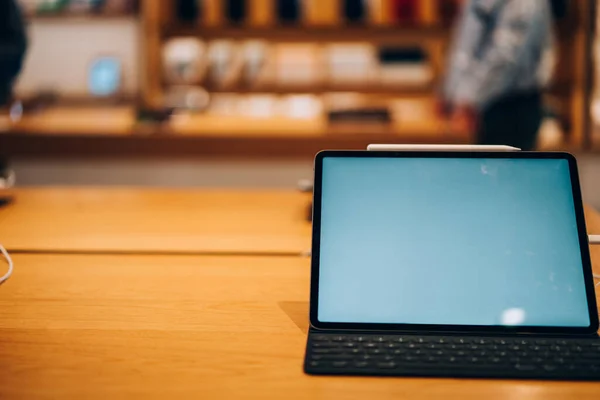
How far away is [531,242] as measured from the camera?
2.78 feet

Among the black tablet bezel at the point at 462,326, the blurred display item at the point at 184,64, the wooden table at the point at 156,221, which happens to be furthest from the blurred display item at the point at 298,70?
the black tablet bezel at the point at 462,326

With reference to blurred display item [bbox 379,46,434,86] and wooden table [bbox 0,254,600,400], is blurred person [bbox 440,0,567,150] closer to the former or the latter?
blurred display item [bbox 379,46,434,86]

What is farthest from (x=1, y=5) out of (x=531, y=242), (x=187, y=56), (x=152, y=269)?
(x=531, y=242)

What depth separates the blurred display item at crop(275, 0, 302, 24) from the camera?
3.81 m

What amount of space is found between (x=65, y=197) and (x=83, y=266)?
648 millimetres

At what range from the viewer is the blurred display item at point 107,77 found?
4117 millimetres

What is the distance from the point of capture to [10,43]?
285 centimetres

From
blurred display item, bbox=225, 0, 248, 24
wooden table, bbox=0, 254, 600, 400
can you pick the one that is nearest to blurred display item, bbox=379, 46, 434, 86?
blurred display item, bbox=225, 0, 248, 24

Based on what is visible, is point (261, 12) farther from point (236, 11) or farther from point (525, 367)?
point (525, 367)

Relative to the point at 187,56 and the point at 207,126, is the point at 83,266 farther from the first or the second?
the point at 187,56

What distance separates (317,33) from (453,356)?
330 cm

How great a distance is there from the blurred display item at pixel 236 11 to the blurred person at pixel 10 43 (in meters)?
1.27

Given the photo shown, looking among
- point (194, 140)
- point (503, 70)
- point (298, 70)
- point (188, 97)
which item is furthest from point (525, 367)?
point (188, 97)

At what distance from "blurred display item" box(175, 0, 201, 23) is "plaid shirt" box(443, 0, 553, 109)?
63.8 inches
